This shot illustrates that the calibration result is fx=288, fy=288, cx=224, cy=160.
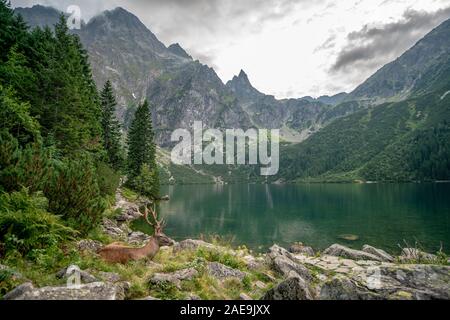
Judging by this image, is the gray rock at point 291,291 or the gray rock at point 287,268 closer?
the gray rock at point 291,291

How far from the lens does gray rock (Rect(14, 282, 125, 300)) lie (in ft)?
18.4

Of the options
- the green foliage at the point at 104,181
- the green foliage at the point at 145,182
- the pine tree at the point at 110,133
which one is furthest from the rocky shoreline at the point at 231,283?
the green foliage at the point at 145,182

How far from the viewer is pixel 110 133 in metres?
57.9

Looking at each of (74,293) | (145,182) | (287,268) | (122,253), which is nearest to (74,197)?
(122,253)

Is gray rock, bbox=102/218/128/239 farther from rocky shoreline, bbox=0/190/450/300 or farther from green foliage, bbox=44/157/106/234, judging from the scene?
rocky shoreline, bbox=0/190/450/300

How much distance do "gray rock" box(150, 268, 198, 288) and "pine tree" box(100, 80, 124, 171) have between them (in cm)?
5168

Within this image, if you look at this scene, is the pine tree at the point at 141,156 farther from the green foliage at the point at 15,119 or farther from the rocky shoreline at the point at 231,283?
the rocky shoreline at the point at 231,283

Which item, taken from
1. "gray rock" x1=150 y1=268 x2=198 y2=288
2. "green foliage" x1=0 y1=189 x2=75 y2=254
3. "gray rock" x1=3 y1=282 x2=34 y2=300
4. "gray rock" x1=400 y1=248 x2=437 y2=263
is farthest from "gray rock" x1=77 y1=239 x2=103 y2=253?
"gray rock" x1=400 y1=248 x2=437 y2=263

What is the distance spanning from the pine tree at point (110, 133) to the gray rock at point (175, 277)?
170 ft

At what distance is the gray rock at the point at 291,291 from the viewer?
23.8 feet

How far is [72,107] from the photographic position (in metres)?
29.4
